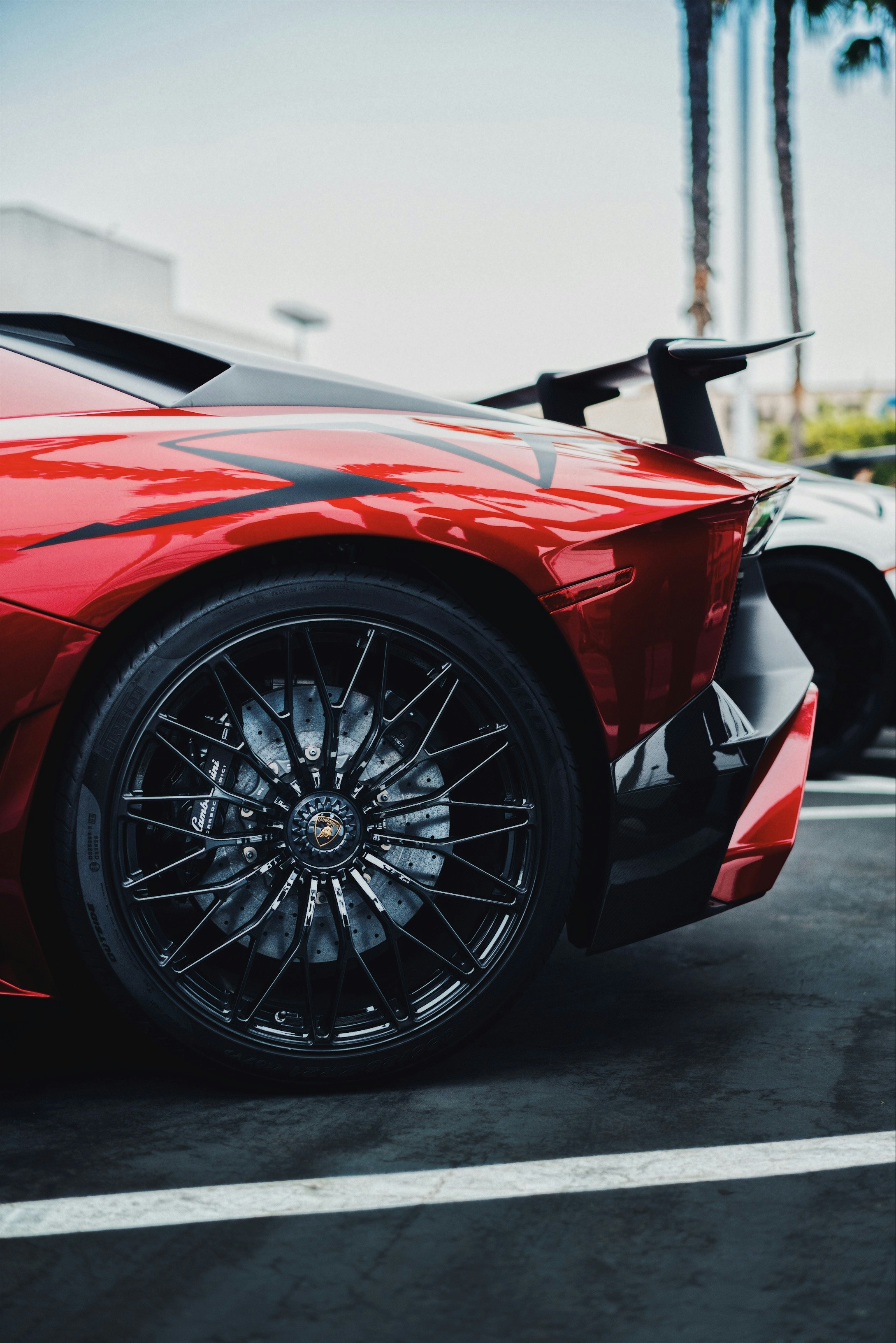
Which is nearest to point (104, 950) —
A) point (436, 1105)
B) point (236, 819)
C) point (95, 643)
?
point (236, 819)

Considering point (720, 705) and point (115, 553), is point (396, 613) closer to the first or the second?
point (115, 553)

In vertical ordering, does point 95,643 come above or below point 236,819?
above

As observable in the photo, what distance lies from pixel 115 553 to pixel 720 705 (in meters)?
1.03

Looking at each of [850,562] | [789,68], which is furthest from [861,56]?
[850,562]

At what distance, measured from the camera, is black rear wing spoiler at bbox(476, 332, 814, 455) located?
226 cm

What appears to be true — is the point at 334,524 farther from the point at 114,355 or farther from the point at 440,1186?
the point at 440,1186

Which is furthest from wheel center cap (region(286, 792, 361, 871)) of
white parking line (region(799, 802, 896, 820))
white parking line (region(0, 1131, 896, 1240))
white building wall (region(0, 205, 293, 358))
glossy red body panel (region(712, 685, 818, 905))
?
white building wall (region(0, 205, 293, 358))

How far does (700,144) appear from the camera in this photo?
16984 millimetres

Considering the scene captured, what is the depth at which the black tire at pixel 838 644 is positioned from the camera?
4.52 meters

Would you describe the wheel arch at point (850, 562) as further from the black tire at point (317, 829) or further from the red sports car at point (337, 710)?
the black tire at point (317, 829)

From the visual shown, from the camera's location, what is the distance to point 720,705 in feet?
7.01

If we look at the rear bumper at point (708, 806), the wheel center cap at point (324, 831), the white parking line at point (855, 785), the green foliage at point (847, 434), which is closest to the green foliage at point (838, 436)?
the green foliage at point (847, 434)

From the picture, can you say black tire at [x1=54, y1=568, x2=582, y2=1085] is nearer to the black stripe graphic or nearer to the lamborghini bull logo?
the lamborghini bull logo

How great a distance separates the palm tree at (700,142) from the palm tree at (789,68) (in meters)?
2.08
